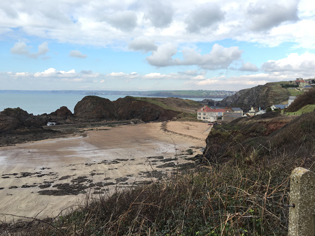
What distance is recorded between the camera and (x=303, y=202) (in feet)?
6.03

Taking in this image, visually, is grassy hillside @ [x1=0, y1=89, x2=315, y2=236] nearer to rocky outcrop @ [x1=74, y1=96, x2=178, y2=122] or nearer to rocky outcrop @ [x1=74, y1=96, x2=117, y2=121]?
rocky outcrop @ [x1=74, y1=96, x2=178, y2=122]

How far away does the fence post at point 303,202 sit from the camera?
71.5 inches

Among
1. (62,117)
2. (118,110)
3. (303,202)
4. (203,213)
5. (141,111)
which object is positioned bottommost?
(62,117)

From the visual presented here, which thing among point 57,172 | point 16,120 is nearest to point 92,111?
point 16,120

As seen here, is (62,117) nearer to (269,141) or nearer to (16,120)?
(16,120)

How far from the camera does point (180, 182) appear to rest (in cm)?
464

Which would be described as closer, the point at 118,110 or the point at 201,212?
the point at 201,212

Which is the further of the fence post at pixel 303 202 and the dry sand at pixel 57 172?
the dry sand at pixel 57 172

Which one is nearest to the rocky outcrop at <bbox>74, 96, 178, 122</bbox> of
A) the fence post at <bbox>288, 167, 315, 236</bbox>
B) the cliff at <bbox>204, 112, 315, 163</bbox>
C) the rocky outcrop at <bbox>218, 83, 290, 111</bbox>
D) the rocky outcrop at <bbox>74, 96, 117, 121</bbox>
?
the rocky outcrop at <bbox>74, 96, 117, 121</bbox>

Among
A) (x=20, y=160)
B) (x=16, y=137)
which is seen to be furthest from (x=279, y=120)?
(x=16, y=137)

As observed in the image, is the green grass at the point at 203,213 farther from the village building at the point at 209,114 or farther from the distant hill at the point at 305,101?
the village building at the point at 209,114

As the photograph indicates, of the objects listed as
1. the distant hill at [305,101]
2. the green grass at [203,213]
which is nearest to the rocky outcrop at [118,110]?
the distant hill at [305,101]

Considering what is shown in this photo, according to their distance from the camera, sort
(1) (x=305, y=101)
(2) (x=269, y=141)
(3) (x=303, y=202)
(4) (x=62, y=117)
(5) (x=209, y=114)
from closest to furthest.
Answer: (3) (x=303, y=202) → (2) (x=269, y=141) → (1) (x=305, y=101) → (4) (x=62, y=117) → (5) (x=209, y=114)

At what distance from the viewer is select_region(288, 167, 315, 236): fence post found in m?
1.82
